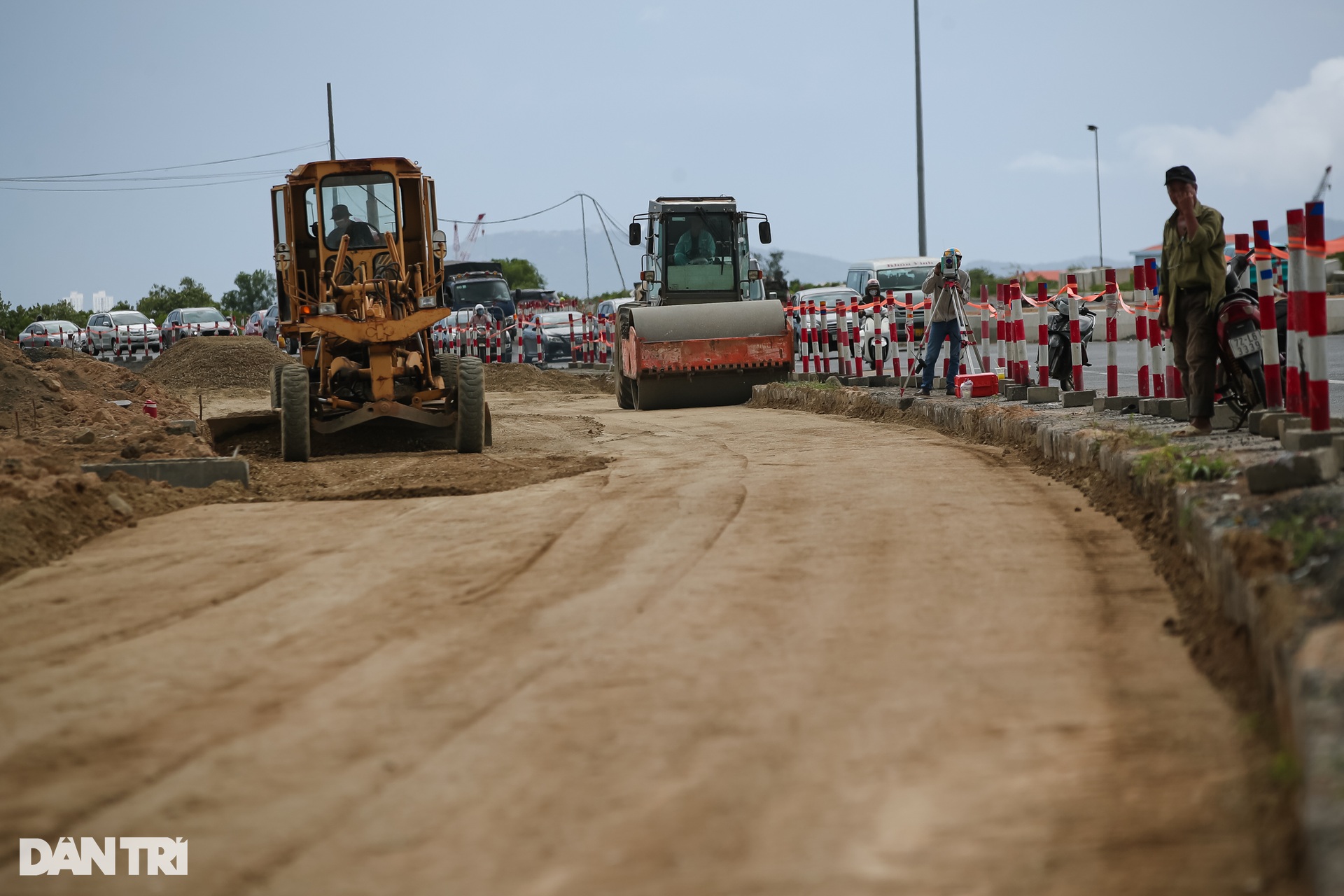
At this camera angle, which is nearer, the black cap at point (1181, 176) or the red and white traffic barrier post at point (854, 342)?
the black cap at point (1181, 176)

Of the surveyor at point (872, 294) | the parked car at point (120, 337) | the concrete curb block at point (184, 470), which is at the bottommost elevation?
the concrete curb block at point (184, 470)

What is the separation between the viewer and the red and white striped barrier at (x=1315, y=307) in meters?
7.27

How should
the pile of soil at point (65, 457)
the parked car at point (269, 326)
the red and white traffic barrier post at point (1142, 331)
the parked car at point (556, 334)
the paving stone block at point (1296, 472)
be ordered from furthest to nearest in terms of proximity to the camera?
1. the parked car at point (269, 326)
2. the parked car at point (556, 334)
3. the red and white traffic barrier post at point (1142, 331)
4. the pile of soil at point (65, 457)
5. the paving stone block at point (1296, 472)

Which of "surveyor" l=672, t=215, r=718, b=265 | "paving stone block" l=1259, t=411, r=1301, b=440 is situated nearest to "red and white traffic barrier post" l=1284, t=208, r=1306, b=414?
"paving stone block" l=1259, t=411, r=1301, b=440

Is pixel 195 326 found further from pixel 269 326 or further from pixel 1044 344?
pixel 1044 344

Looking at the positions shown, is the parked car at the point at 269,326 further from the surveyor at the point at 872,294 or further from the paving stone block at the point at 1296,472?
the paving stone block at the point at 1296,472

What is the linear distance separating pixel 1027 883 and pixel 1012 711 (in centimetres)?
119

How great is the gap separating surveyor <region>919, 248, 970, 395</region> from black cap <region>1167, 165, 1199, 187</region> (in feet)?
22.3

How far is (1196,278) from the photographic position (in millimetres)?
8945

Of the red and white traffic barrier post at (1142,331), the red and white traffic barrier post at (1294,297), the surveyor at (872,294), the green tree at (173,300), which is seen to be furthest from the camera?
the green tree at (173,300)

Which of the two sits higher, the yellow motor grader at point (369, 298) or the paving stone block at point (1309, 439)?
the yellow motor grader at point (369, 298)

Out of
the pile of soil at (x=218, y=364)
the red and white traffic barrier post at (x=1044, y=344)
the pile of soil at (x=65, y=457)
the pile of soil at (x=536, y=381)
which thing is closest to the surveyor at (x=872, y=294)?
the pile of soil at (x=536, y=381)

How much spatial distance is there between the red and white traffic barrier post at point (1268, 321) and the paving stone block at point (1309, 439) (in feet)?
5.90

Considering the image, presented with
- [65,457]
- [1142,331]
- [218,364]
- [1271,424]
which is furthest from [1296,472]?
[218,364]
